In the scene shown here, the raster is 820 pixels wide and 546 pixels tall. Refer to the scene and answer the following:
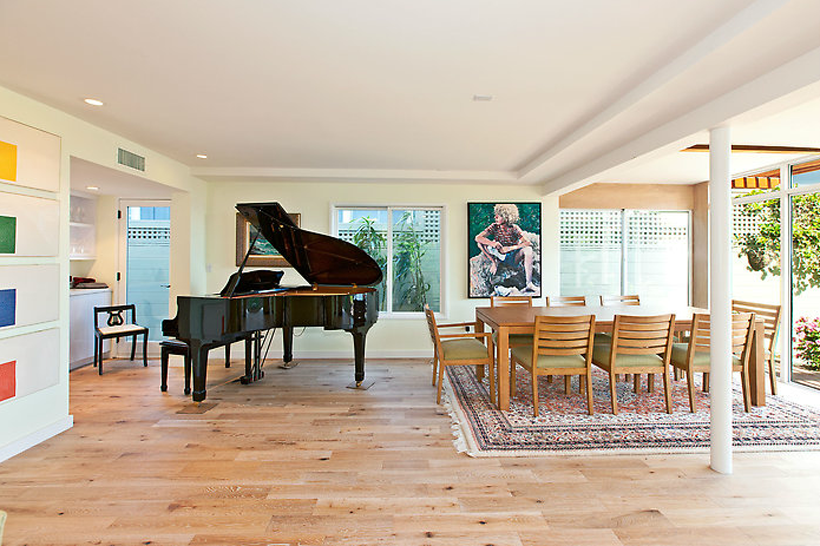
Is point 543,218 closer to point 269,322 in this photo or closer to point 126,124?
point 269,322

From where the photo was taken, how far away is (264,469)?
104 inches

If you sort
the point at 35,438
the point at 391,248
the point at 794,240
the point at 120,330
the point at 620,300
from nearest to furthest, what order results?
the point at 35,438
the point at 794,240
the point at 120,330
the point at 620,300
the point at 391,248

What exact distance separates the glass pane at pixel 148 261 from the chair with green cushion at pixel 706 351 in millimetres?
6360

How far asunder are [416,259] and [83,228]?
4.55m

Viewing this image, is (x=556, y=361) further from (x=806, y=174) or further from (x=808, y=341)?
(x=806, y=174)

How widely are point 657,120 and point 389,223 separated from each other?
3531 mm

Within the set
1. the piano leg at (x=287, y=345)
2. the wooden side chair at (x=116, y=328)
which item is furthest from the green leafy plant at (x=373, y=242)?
the wooden side chair at (x=116, y=328)

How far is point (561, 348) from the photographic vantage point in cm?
356

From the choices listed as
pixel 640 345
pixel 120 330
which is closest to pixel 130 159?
pixel 120 330

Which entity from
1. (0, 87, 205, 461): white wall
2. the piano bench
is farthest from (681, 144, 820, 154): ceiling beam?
(0, 87, 205, 461): white wall

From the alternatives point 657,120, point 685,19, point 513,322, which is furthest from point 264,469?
point 657,120

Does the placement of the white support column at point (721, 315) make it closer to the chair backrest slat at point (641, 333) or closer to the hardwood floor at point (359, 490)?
the hardwood floor at point (359, 490)

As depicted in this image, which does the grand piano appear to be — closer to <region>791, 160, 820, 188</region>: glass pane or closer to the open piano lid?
the open piano lid

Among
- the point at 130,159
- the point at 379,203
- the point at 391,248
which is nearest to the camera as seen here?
the point at 130,159
